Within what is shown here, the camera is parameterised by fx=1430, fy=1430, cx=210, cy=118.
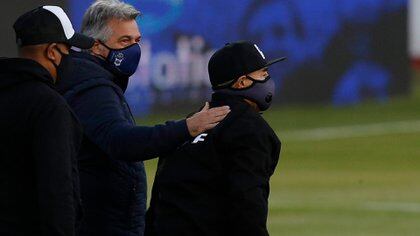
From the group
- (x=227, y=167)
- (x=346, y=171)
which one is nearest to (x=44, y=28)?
(x=227, y=167)

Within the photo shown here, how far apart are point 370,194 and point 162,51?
10689 mm

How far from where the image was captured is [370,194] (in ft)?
48.0

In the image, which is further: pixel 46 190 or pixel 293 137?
pixel 293 137

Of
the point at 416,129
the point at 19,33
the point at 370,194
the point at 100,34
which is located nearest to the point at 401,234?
the point at 370,194

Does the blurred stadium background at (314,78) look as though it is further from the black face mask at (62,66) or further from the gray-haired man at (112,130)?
the black face mask at (62,66)

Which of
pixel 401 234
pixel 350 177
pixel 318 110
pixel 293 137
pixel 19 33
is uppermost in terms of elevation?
pixel 19 33

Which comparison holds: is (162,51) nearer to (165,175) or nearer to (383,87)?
(383,87)

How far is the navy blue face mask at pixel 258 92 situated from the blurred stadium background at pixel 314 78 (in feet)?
28.2

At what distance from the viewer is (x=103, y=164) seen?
610cm

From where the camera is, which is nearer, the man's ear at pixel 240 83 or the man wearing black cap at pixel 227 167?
the man wearing black cap at pixel 227 167

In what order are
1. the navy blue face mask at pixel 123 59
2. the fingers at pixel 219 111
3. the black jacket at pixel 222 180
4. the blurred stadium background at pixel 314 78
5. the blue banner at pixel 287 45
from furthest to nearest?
the blue banner at pixel 287 45, the blurred stadium background at pixel 314 78, the navy blue face mask at pixel 123 59, the fingers at pixel 219 111, the black jacket at pixel 222 180

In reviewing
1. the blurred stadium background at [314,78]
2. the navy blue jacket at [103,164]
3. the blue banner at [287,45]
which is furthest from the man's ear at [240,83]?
the blue banner at [287,45]

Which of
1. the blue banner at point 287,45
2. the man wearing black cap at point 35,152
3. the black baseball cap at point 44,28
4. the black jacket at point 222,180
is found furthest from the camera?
the blue banner at point 287,45

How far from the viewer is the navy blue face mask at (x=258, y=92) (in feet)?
19.5
